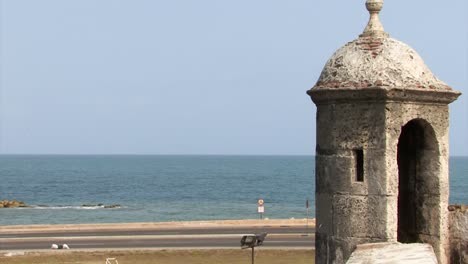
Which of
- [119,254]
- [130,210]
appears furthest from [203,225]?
[130,210]

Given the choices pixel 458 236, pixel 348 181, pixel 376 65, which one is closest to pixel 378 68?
pixel 376 65

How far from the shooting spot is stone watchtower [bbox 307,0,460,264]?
22.7 ft

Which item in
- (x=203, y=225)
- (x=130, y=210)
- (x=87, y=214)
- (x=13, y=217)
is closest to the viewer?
(x=203, y=225)

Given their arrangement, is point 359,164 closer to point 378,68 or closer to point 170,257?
point 378,68

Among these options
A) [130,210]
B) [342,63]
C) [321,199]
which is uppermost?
[342,63]

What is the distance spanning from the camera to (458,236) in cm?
743

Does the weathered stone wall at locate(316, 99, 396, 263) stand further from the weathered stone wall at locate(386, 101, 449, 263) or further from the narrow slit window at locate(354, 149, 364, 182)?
the weathered stone wall at locate(386, 101, 449, 263)

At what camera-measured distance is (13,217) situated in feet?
205

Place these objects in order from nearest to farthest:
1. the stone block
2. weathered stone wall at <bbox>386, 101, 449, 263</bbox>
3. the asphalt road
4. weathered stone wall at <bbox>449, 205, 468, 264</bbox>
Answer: the stone block < weathered stone wall at <bbox>386, 101, 449, 263</bbox> < weathered stone wall at <bbox>449, 205, 468, 264</bbox> < the asphalt road

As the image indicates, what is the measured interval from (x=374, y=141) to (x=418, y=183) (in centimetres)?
107

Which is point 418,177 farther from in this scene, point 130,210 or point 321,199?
point 130,210

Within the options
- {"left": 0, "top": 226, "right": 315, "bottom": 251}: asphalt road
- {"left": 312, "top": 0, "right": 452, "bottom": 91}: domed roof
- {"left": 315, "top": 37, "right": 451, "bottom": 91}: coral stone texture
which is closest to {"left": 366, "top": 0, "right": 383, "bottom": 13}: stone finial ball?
{"left": 312, "top": 0, "right": 452, "bottom": 91}: domed roof

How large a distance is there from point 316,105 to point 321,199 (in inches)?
36.1

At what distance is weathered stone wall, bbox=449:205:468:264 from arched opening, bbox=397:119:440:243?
181mm
